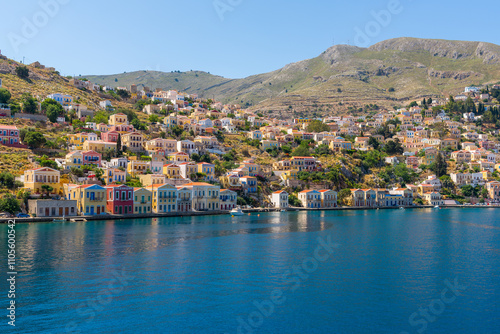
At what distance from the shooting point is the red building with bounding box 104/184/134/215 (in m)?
64.6

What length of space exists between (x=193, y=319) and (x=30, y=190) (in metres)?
48.0

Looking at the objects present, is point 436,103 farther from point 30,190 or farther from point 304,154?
point 30,190

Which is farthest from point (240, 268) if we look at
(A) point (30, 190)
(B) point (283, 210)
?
(B) point (283, 210)

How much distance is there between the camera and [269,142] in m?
110

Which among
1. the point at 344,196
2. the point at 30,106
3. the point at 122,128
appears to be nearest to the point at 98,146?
the point at 122,128

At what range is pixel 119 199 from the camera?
65.3 m

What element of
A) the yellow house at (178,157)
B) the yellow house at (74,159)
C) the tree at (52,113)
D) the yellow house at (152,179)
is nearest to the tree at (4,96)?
the tree at (52,113)

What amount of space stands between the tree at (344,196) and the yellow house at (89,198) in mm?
49995

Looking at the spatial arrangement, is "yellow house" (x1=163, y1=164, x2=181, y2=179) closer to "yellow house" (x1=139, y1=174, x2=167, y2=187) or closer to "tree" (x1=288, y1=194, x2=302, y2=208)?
"yellow house" (x1=139, y1=174, x2=167, y2=187)

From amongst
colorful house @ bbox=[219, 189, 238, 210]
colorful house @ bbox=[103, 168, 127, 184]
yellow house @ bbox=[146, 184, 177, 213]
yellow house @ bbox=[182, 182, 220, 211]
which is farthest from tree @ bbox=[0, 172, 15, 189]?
colorful house @ bbox=[219, 189, 238, 210]

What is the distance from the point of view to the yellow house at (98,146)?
82.1 metres

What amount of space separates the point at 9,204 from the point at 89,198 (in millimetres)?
9968

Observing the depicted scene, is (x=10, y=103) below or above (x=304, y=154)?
above

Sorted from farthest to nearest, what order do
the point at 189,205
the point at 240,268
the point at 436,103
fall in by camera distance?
the point at 436,103, the point at 189,205, the point at 240,268
